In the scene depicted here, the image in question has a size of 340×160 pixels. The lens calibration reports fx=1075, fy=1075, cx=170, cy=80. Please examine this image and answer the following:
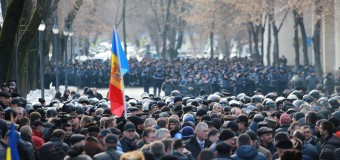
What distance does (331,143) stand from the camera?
52.2ft

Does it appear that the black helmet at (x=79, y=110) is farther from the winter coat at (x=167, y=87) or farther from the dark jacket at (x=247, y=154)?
the winter coat at (x=167, y=87)

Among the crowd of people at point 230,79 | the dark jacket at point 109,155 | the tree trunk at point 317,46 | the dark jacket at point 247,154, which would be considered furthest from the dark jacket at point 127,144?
the tree trunk at point 317,46

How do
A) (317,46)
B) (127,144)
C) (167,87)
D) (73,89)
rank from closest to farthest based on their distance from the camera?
(127,144) → (167,87) → (317,46) → (73,89)

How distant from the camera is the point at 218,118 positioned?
63.8ft

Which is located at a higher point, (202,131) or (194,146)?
(202,131)

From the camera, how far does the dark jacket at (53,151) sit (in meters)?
15.0

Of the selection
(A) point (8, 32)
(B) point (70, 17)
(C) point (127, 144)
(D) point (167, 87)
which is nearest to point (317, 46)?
(D) point (167, 87)

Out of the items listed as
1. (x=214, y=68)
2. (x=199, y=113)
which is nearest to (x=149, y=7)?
(x=214, y=68)

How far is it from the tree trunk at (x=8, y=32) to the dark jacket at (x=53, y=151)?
11723 mm

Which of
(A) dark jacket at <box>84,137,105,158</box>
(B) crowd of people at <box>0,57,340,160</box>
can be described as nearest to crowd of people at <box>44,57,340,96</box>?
(B) crowd of people at <box>0,57,340,160</box>

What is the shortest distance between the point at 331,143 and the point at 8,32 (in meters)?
12.9

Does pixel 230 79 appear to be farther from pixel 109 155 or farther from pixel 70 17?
pixel 109 155

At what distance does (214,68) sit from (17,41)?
22688 millimetres

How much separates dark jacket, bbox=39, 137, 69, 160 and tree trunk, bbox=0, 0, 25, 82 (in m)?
11.7
